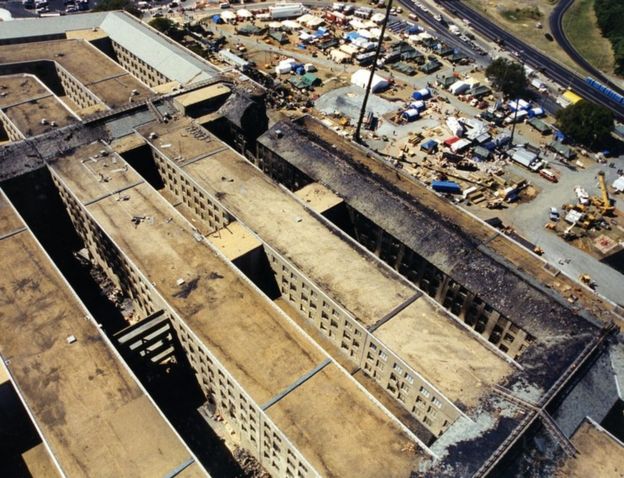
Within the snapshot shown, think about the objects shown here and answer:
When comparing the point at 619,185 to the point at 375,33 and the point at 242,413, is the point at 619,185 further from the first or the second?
the point at 242,413

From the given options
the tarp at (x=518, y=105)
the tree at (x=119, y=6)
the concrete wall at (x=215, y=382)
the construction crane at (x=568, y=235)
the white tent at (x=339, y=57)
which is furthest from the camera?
the tree at (x=119, y=6)

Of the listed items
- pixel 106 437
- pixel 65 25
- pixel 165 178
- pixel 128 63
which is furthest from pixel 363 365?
pixel 65 25

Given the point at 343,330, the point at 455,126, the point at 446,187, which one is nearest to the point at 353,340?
the point at 343,330

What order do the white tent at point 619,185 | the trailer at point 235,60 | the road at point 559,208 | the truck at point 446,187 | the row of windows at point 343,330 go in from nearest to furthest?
the row of windows at point 343,330 < the road at point 559,208 < the truck at point 446,187 < the white tent at point 619,185 < the trailer at point 235,60

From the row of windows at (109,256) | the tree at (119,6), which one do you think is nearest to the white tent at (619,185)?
the row of windows at (109,256)

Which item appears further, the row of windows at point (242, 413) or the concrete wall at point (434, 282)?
the concrete wall at point (434, 282)

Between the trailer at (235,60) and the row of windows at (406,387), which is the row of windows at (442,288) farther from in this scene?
the trailer at (235,60)
